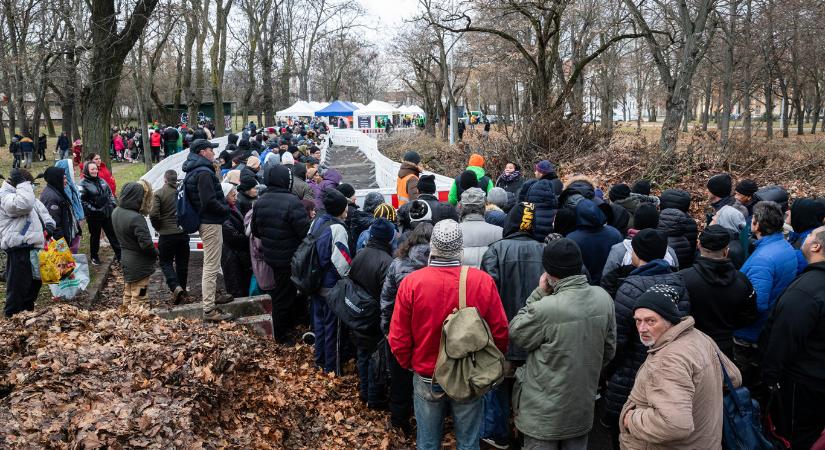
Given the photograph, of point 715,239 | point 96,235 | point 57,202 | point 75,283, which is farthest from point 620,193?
point 96,235

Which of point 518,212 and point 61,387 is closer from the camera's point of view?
point 61,387

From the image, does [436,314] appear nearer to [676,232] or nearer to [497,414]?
[497,414]

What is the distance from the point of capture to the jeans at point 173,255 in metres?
7.29

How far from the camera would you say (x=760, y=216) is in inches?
182

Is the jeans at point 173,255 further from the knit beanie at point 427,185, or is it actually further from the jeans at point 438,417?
the jeans at point 438,417

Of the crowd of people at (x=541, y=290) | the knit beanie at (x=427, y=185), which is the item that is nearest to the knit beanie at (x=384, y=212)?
the crowd of people at (x=541, y=290)

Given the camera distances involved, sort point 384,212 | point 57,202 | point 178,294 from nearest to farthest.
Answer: point 384,212 < point 178,294 < point 57,202

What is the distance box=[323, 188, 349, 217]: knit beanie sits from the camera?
18.0ft

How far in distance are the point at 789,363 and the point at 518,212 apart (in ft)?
6.86

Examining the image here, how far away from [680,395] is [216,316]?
4851mm

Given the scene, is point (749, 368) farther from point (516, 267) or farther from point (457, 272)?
point (457, 272)

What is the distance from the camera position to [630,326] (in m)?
3.94

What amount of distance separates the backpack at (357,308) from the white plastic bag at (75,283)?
4544mm

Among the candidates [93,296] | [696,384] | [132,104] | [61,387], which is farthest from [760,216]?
[132,104]
